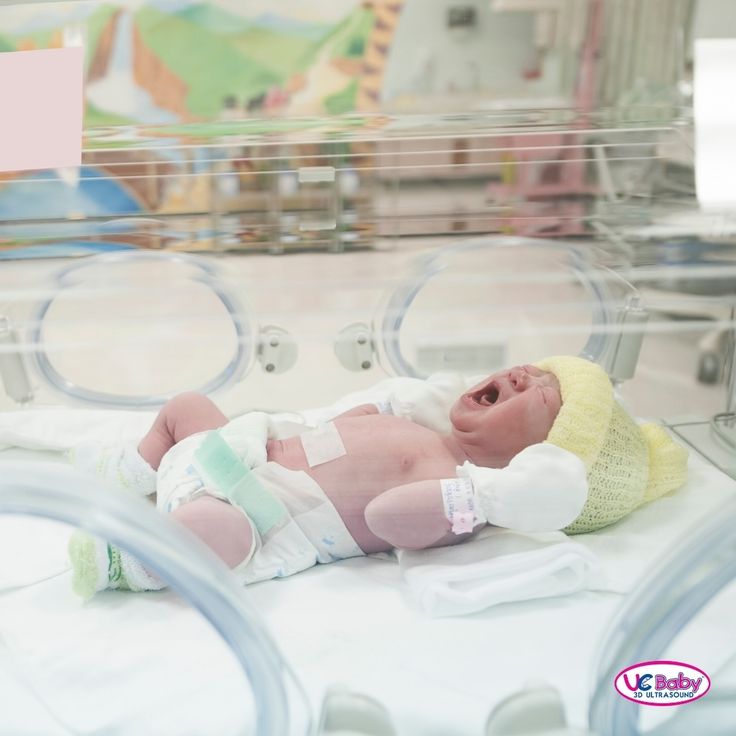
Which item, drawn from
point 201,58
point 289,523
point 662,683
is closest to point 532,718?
point 662,683

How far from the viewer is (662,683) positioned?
2.33ft

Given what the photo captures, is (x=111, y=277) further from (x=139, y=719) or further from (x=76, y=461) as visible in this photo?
(x=139, y=719)

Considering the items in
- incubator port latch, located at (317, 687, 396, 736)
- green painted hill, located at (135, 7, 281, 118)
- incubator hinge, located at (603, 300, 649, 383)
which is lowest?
incubator port latch, located at (317, 687, 396, 736)

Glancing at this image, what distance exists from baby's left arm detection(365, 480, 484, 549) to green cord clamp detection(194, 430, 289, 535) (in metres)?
0.11

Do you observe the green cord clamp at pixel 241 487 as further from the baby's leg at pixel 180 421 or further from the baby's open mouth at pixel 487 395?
the baby's open mouth at pixel 487 395

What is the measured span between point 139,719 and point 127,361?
0.44 meters

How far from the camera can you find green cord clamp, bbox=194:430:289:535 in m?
0.88

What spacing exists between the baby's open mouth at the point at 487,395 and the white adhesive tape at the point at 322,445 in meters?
0.18

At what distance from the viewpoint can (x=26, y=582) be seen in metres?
0.83

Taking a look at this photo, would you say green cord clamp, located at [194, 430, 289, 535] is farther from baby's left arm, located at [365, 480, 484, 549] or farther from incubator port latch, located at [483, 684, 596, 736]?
incubator port latch, located at [483, 684, 596, 736]

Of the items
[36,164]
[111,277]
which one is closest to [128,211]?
[111,277]

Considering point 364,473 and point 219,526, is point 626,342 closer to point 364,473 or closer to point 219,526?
point 364,473

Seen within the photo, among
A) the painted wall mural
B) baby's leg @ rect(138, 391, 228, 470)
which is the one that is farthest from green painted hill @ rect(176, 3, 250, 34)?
baby's leg @ rect(138, 391, 228, 470)
